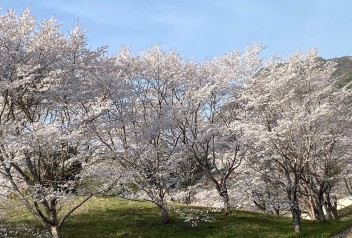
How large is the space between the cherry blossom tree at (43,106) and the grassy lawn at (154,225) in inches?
192

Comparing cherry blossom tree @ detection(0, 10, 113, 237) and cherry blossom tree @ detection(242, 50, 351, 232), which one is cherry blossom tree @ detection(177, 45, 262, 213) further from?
cherry blossom tree @ detection(0, 10, 113, 237)

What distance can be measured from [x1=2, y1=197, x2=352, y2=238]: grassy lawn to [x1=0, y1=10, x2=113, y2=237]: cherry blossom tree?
488cm

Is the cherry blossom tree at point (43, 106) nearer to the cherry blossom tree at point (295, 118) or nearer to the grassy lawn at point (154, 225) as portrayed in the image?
the grassy lawn at point (154, 225)

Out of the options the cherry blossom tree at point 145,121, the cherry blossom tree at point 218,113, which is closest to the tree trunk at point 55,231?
the cherry blossom tree at point 145,121

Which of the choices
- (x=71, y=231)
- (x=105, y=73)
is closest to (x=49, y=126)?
(x=105, y=73)

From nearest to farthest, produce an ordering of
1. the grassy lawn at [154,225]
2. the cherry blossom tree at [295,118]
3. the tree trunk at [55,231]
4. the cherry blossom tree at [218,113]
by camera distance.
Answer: the tree trunk at [55,231] < the grassy lawn at [154,225] < the cherry blossom tree at [295,118] < the cherry blossom tree at [218,113]

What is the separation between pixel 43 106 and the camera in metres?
21.9

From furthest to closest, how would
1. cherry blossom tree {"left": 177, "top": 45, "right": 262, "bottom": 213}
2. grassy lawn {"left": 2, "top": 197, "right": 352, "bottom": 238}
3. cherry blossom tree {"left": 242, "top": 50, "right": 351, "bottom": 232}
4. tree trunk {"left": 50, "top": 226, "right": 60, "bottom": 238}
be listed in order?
cherry blossom tree {"left": 177, "top": 45, "right": 262, "bottom": 213}, cherry blossom tree {"left": 242, "top": 50, "right": 351, "bottom": 232}, grassy lawn {"left": 2, "top": 197, "right": 352, "bottom": 238}, tree trunk {"left": 50, "top": 226, "right": 60, "bottom": 238}

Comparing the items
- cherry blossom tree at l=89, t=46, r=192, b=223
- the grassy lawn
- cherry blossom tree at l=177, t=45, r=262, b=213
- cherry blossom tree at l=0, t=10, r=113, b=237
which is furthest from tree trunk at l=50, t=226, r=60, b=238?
cherry blossom tree at l=177, t=45, r=262, b=213

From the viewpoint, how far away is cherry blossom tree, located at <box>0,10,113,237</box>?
18.5 m

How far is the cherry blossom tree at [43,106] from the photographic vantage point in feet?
60.7

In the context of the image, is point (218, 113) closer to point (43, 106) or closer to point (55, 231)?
point (43, 106)

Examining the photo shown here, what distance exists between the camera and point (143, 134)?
26094 mm

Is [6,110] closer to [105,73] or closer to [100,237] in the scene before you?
[105,73]
